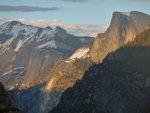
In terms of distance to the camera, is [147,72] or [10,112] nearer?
[10,112]

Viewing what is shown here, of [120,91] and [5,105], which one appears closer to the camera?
[5,105]

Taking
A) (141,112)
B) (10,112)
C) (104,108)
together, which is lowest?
(104,108)

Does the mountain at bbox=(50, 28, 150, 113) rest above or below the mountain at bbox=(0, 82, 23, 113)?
below

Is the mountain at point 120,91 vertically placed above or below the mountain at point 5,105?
below

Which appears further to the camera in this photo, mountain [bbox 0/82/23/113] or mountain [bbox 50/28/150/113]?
mountain [bbox 50/28/150/113]

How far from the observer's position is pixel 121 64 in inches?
7781

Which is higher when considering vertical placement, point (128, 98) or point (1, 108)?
point (1, 108)

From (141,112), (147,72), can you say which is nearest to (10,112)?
(141,112)

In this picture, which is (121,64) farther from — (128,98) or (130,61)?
→ (128,98)

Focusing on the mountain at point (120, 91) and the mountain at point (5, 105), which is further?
A: the mountain at point (120, 91)

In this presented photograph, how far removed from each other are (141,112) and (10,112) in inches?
4509

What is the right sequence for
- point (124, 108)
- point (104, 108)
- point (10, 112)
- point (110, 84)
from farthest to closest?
1. point (110, 84)
2. point (104, 108)
3. point (124, 108)
4. point (10, 112)

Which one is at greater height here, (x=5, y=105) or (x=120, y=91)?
(x=5, y=105)

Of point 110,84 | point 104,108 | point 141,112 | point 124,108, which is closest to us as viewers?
point 141,112
